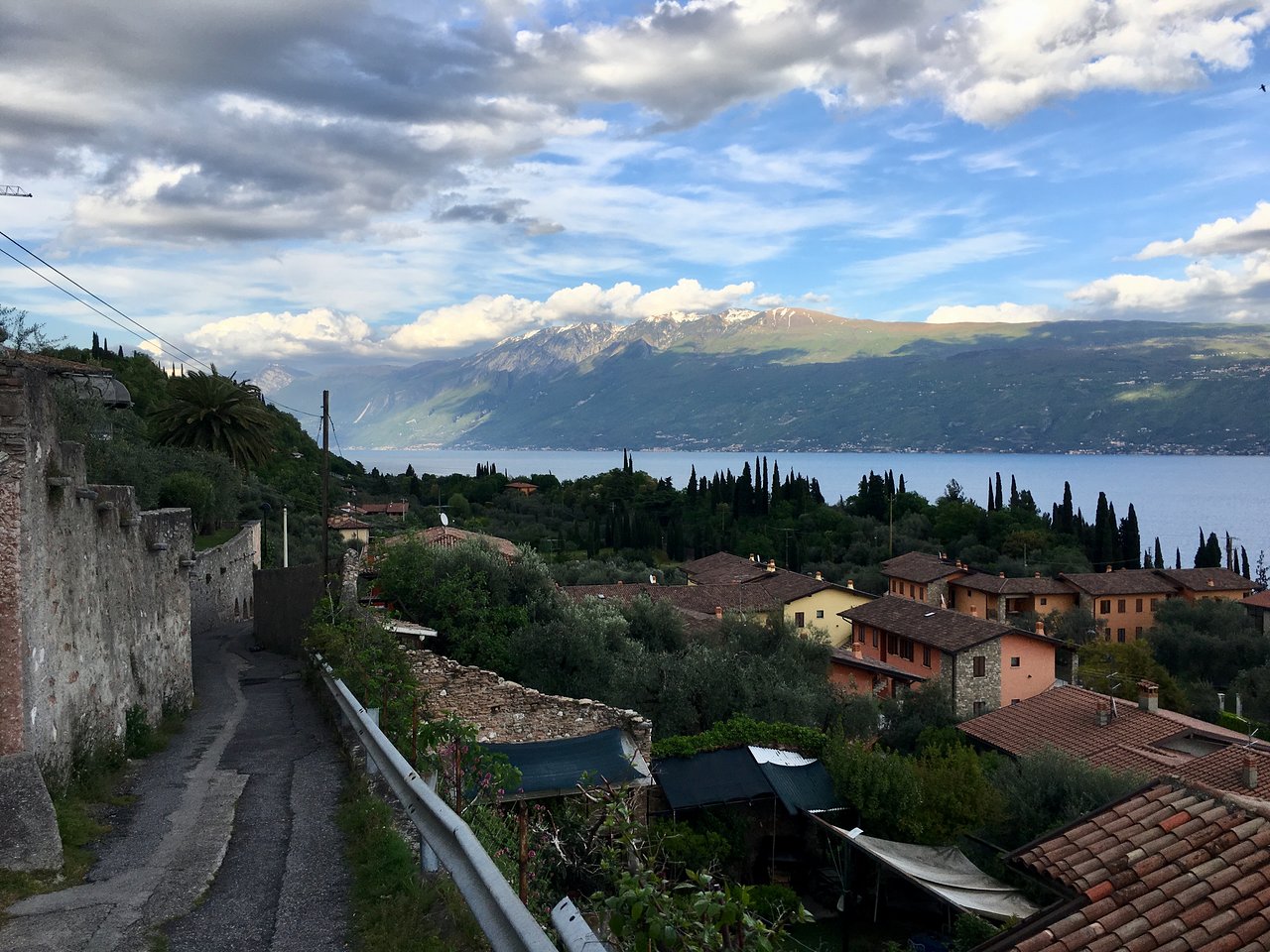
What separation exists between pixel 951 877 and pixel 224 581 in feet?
90.6

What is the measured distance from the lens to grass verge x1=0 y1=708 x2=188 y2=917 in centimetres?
631

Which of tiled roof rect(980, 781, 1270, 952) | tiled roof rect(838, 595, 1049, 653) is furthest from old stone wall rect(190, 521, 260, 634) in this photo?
tiled roof rect(838, 595, 1049, 653)

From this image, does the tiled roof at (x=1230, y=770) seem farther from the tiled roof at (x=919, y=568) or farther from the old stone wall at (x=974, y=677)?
the tiled roof at (x=919, y=568)

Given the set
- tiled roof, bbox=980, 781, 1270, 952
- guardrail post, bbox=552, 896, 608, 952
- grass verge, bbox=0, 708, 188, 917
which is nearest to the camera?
guardrail post, bbox=552, 896, 608, 952

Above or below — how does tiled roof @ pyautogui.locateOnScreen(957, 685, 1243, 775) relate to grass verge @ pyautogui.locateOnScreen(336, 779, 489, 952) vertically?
below

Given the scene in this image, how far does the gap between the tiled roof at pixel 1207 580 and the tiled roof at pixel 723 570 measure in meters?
29.4

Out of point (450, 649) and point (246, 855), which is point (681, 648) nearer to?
point (450, 649)

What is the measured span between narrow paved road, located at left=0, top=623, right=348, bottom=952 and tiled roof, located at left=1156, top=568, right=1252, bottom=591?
6891cm

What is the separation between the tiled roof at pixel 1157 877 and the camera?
6.19m

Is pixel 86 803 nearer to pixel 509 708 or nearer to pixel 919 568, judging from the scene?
pixel 509 708

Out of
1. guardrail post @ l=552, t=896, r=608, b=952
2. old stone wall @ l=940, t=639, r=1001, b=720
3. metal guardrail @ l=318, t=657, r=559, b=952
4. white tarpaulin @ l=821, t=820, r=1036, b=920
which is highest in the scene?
guardrail post @ l=552, t=896, r=608, b=952

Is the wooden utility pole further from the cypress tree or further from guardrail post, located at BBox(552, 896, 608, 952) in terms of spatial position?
the cypress tree

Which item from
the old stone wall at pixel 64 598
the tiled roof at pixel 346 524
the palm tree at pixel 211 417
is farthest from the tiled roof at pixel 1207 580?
the old stone wall at pixel 64 598

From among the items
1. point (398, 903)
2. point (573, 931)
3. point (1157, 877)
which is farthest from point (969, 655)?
point (573, 931)
